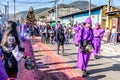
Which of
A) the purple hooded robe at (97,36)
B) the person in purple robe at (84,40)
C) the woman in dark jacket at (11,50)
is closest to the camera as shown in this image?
the woman in dark jacket at (11,50)

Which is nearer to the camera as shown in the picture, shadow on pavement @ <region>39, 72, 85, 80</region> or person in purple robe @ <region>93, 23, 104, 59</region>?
shadow on pavement @ <region>39, 72, 85, 80</region>

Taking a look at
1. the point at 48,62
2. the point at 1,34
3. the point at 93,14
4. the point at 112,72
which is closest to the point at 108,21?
the point at 93,14

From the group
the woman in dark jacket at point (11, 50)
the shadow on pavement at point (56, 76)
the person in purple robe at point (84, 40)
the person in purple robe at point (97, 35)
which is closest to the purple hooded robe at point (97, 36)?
the person in purple robe at point (97, 35)

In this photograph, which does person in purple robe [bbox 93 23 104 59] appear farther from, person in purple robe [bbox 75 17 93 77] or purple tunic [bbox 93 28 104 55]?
person in purple robe [bbox 75 17 93 77]

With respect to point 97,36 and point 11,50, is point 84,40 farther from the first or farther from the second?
point 97,36

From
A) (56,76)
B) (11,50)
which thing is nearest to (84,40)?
(56,76)

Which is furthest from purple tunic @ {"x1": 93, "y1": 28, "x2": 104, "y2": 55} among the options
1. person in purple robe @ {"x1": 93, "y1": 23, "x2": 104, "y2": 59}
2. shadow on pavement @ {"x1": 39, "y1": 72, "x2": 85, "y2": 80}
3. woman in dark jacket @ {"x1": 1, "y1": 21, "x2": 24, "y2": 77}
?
woman in dark jacket @ {"x1": 1, "y1": 21, "x2": 24, "y2": 77}

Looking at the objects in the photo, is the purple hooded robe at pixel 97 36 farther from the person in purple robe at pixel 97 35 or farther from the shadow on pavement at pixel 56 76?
the shadow on pavement at pixel 56 76

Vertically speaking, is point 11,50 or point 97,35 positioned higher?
point 97,35

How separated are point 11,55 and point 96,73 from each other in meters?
5.32

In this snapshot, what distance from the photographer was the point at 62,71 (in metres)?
12.0

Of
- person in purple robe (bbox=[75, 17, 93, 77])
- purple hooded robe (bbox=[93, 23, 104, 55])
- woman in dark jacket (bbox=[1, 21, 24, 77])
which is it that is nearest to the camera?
woman in dark jacket (bbox=[1, 21, 24, 77])

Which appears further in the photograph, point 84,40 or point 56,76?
point 56,76

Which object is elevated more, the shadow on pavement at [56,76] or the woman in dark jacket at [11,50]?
the woman in dark jacket at [11,50]
